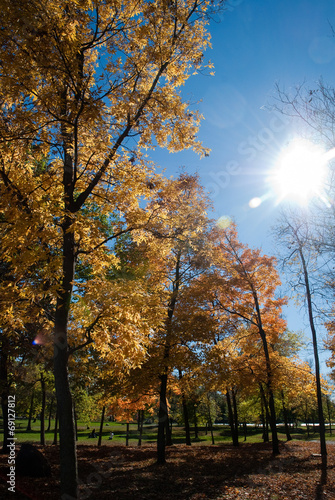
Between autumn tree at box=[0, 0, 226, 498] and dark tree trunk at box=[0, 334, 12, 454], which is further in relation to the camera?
dark tree trunk at box=[0, 334, 12, 454]

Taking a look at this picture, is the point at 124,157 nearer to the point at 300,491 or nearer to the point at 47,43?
the point at 47,43

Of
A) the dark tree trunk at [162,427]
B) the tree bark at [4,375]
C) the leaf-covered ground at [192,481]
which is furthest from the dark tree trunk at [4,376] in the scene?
the dark tree trunk at [162,427]

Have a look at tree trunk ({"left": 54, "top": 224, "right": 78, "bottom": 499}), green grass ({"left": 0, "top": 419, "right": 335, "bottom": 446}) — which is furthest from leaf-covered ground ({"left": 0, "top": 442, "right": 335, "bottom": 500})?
green grass ({"left": 0, "top": 419, "right": 335, "bottom": 446})

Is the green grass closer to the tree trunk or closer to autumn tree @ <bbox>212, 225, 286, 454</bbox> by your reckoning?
autumn tree @ <bbox>212, 225, 286, 454</bbox>

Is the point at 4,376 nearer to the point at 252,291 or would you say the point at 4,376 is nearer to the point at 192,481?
the point at 192,481

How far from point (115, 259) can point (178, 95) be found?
400 cm

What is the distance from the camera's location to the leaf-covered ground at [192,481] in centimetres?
715

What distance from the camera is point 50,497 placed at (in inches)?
261

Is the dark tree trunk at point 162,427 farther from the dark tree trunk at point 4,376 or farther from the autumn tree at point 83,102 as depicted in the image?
the autumn tree at point 83,102

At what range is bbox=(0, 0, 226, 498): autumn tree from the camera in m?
5.09

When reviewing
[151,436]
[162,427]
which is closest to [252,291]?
[162,427]

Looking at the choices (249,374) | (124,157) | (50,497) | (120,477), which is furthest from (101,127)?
(249,374)

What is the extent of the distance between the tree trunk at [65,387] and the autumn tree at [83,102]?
0.05 feet

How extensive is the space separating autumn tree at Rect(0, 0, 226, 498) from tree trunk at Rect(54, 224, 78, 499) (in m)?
0.02
